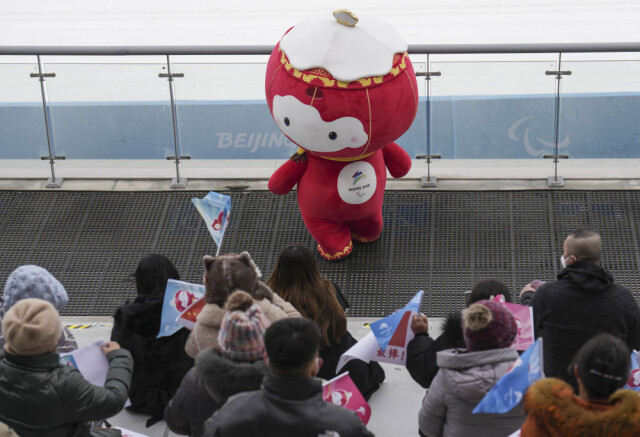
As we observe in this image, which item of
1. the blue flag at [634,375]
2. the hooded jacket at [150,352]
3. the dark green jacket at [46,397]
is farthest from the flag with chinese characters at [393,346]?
the dark green jacket at [46,397]

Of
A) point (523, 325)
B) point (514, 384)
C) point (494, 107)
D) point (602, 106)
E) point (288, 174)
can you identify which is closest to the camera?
point (514, 384)

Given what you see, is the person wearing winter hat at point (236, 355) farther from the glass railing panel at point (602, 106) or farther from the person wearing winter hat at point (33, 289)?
the glass railing panel at point (602, 106)

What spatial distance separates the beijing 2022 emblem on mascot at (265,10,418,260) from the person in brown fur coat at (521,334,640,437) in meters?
2.73

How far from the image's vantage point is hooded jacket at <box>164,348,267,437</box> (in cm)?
281

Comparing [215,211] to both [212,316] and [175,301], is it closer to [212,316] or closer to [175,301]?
[175,301]

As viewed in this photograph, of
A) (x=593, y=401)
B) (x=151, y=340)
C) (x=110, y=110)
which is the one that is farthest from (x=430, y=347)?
(x=110, y=110)

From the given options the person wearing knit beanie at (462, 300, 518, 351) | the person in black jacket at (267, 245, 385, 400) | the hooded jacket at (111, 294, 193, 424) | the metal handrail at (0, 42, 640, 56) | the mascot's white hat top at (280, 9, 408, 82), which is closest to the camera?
the person wearing knit beanie at (462, 300, 518, 351)

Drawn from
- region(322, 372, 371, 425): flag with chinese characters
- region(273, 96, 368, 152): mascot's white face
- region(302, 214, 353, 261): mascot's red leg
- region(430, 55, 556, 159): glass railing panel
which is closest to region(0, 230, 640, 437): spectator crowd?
region(322, 372, 371, 425): flag with chinese characters

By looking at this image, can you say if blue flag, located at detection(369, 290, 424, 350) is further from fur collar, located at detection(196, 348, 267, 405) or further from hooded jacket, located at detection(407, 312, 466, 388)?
fur collar, located at detection(196, 348, 267, 405)

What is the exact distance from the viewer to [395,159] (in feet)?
19.5

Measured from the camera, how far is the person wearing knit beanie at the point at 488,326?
286 cm

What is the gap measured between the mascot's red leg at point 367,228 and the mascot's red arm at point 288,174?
0.57 m

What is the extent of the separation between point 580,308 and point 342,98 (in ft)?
6.74

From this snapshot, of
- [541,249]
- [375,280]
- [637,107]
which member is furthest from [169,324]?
[637,107]
